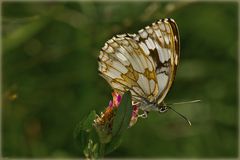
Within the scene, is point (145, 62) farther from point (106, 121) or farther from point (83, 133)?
point (83, 133)

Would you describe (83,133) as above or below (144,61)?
below

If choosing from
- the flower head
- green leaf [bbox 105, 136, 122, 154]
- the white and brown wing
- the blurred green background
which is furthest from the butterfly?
the blurred green background

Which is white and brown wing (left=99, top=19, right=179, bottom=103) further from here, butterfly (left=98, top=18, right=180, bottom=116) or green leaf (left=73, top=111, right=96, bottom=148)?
green leaf (left=73, top=111, right=96, bottom=148)

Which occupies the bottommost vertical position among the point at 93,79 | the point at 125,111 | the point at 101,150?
the point at 93,79

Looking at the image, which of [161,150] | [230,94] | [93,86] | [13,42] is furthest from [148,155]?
[13,42]

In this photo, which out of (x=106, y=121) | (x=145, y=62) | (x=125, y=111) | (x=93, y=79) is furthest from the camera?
(x=93, y=79)

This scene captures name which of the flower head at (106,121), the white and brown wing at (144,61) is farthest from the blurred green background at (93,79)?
the flower head at (106,121)

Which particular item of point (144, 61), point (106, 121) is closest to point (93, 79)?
point (144, 61)

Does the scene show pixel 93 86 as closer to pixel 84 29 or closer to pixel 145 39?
pixel 84 29
